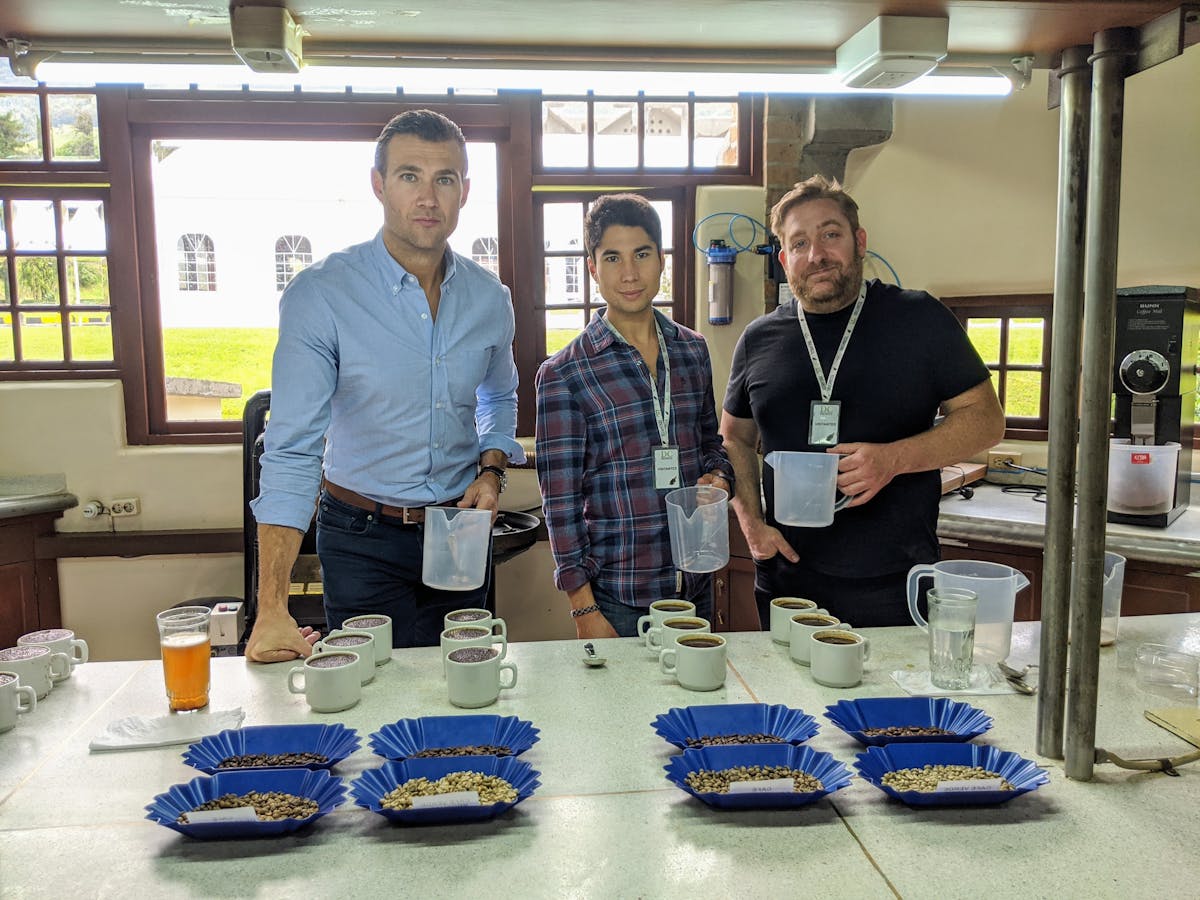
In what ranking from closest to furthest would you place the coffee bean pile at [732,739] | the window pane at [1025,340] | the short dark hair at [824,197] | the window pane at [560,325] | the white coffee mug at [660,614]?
the coffee bean pile at [732,739]
the white coffee mug at [660,614]
the short dark hair at [824,197]
the window pane at [1025,340]
the window pane at [560,325]

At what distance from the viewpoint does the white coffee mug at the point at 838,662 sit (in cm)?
155

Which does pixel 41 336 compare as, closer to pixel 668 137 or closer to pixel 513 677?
pixel 668 137

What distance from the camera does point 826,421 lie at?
2.20 metres

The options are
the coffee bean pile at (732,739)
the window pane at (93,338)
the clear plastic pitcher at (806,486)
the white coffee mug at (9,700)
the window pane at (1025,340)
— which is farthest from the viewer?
the window pane at (93,338)

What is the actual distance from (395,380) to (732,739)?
3.79 feet

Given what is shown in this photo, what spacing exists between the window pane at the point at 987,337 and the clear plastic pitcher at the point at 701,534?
2.39 m

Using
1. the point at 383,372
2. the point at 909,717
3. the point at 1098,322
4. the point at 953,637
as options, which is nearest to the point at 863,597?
the point at 953,637

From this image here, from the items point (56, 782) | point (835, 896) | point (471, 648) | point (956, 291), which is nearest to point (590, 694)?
point (471, 648)

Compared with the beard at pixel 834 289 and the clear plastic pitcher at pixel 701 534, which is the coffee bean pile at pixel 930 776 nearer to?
the clear plastic pitcher at pixel 701 534

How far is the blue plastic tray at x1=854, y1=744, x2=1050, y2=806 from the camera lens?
113 centimetres

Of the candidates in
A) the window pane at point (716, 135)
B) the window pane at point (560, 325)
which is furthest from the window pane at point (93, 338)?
the window pane at point (716, 135)

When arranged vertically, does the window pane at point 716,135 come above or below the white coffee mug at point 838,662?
above

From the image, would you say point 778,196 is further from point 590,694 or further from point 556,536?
point 590,694

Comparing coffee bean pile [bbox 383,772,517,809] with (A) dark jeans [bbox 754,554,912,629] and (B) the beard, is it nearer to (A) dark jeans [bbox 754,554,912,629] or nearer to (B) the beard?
(A) dark jeans [bbox 754,554,912,629]
